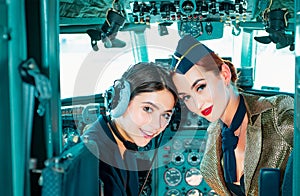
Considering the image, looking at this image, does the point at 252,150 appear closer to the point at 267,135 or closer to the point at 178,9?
the point at 267,135

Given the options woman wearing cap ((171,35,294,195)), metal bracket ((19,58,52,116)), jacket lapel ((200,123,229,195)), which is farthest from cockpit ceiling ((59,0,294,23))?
metal bracket ((19,58,52,116))

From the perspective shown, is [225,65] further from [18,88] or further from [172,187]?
[18,88]

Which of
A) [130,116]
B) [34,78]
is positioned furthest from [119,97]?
[34,78]

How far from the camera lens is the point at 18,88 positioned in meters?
1.47

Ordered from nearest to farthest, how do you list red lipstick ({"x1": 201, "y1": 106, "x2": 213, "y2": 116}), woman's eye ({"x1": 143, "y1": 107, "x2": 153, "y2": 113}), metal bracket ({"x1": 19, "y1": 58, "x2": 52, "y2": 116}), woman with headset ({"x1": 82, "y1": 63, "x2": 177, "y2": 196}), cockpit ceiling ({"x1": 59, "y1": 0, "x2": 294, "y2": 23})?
metal bracket ({"x1": 19, "y1": 58, "x2": 52, "y2": 116}) → woman with headset ({"x1": 82, "y1": 63, "x2": 177, "y2": 196}) → woman's eye ({"x1": 143, "y1": 107, "x2": 153, "y2": 113}) → cockpit ceiling ({"x1": 59, "y1": 0, "x2": 294, "y2": 23}) → red lipstick ({"x1": 201, "y1": 106, "x2": 213, "y2": 116})

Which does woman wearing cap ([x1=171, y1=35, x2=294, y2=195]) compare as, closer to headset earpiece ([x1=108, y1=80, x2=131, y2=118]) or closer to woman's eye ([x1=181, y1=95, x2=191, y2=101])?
woman's eye ([x1=181, y1=95, x2=191, y2=101])

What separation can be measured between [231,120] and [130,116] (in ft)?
2.64

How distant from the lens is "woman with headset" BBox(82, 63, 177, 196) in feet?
9.65

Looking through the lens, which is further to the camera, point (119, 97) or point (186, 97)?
point (186, 97)

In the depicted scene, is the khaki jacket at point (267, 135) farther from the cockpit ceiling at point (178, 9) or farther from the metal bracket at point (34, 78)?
A: the metal bracket at point (34, 78)

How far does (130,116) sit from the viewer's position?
10.7 feet

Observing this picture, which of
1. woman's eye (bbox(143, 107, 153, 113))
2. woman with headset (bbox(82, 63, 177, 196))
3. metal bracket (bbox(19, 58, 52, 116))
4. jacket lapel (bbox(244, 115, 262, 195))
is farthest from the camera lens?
woman's eye (bbox(143, 107, 153, 113))

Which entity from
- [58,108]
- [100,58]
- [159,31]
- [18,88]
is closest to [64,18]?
[100,58]

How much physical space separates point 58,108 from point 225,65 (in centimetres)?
200
